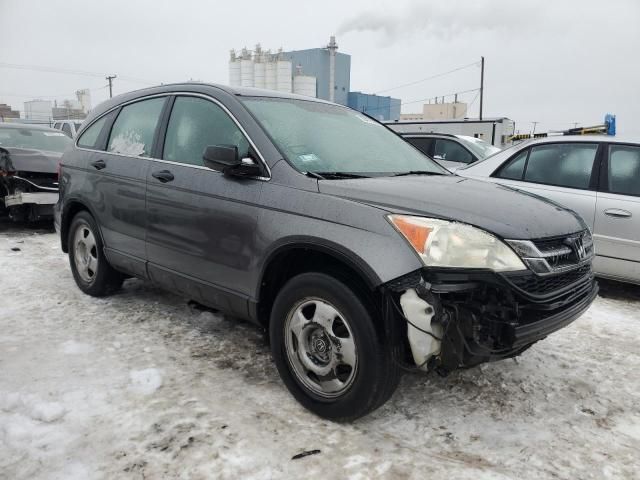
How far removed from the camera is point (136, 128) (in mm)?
4133

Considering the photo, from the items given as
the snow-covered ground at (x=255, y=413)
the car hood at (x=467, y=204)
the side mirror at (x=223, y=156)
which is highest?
the side mirror at (x=223, y=156)

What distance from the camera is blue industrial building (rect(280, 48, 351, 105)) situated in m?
57.1

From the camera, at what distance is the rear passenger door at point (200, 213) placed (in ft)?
9.99

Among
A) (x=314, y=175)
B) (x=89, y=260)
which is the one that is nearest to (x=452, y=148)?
(x=89, y=260)

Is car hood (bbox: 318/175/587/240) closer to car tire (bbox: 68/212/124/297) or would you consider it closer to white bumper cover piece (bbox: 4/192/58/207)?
car tire (bbox: 68/212/124/297)

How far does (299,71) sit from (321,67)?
3.64m

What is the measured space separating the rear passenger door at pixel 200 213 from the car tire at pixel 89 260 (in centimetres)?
88

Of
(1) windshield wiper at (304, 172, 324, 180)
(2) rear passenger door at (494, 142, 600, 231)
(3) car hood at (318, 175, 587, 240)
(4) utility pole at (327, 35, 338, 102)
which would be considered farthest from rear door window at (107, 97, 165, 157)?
(4) utility pole at (327, 35, 338, 102)

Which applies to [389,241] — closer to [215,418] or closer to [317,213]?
[317,213]

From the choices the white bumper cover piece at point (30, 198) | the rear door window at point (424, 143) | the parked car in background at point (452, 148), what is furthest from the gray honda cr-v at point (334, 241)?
the rear door window at point (424, 143)

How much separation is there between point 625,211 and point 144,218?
13.9 feet

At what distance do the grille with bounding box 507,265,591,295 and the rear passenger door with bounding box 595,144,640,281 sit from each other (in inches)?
94.1

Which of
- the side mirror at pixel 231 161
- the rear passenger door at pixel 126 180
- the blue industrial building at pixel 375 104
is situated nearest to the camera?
the side mirror at pixel 231 161

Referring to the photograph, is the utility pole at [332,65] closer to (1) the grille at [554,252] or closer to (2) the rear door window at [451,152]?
(2) the rear door window at [451,152]
